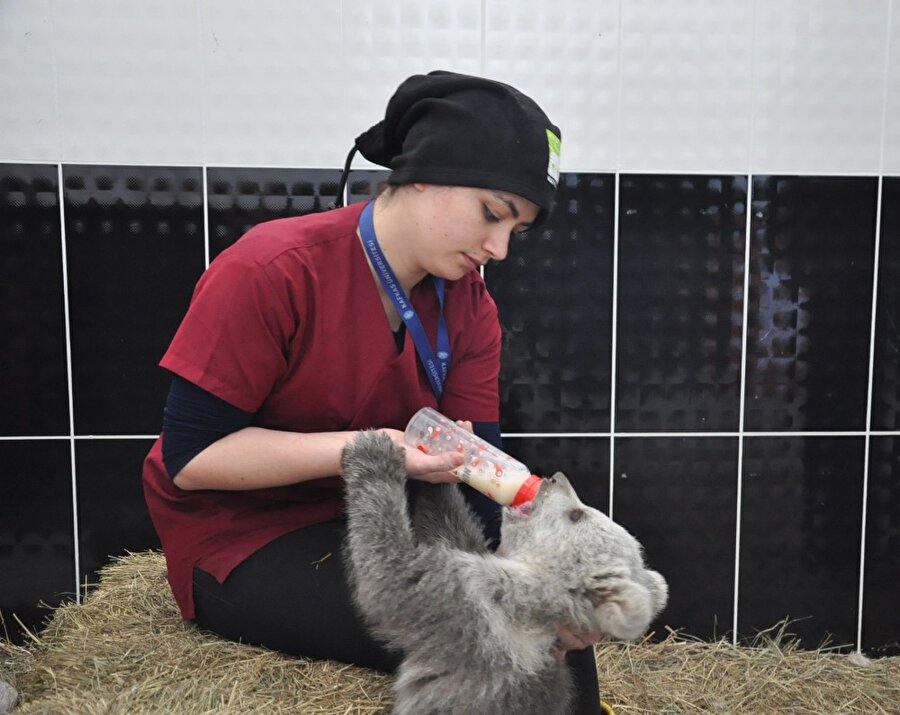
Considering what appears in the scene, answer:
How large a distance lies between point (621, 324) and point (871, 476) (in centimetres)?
113

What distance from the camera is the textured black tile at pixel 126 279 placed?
2541 mm

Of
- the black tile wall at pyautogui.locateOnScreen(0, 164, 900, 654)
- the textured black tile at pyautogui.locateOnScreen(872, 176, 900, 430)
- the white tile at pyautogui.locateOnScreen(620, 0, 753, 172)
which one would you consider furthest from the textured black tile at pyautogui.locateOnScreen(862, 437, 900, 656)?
the white tile at pyautogui.locateOnScreen(620, 0, 753, 172)

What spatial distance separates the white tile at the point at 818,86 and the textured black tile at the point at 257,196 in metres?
1.52

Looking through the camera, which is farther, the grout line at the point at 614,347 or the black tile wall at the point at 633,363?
the grout line at the point at 614,347

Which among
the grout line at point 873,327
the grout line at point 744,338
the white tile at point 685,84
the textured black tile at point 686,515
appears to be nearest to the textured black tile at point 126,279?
the white tile at point 685,84

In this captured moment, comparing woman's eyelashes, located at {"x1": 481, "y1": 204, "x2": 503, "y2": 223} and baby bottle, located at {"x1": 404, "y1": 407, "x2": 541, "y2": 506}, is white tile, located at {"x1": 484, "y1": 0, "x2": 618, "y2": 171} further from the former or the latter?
baby bottle, located at {"x1": 404, "y1": 407, "x2": 541, "y2": 506}

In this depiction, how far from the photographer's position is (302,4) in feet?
8.14

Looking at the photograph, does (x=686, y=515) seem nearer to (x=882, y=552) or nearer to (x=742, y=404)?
(x=742, y=404)

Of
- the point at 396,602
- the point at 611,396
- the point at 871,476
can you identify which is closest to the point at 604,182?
the point at 611,396

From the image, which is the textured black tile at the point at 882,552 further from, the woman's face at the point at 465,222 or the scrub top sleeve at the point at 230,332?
the scrub top sleeve at the point at 230,332

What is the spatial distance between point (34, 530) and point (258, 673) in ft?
4.86

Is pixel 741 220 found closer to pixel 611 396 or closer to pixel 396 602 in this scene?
pixel 611 396

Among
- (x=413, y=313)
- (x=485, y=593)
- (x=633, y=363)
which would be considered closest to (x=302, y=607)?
(x=485, y=593)

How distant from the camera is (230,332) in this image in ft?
4.98
